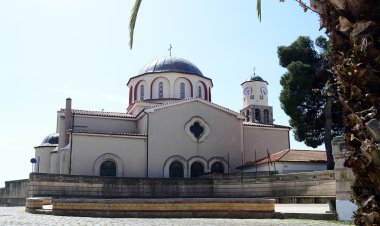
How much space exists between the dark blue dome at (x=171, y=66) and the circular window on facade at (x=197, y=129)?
5.71 metres

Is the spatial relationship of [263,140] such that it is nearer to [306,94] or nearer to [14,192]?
[306,94]

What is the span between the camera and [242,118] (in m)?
31.1

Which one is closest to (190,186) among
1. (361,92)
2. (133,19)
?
(133,19)

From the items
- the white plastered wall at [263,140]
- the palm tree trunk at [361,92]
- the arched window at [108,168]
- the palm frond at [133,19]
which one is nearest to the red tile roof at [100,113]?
the arched window at [108,168]

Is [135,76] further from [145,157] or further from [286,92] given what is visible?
[286,92]

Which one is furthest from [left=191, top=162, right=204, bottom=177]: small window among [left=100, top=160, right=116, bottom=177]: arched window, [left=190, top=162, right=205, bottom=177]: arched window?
[left=100, top=160, right=116, bottom=177]: arched window

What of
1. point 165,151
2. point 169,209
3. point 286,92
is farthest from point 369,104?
point 165,151

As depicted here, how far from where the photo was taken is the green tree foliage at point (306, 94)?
25.9m

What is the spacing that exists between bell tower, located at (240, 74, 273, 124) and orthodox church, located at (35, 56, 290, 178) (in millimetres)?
90

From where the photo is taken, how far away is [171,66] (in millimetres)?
34219

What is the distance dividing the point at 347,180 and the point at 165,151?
19.0 meters

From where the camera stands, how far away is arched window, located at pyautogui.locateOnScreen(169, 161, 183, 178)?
28656mm

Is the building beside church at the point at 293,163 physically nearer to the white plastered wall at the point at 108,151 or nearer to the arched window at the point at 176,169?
the arched window at the point at 176,169

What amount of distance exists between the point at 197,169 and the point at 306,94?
9501 millimetres
